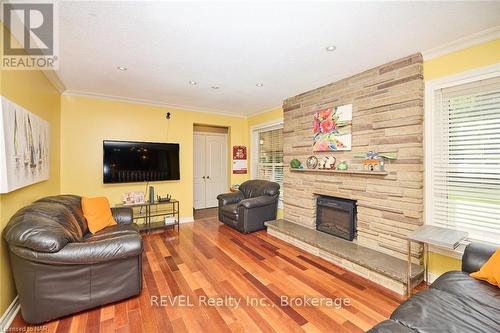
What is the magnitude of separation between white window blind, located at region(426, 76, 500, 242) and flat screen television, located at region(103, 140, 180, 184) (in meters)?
4.47

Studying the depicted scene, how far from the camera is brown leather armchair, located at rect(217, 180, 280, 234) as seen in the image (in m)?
4.23

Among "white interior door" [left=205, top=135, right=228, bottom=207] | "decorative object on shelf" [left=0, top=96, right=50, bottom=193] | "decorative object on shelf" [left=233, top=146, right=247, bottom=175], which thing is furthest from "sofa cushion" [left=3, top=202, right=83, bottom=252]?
"white interior door" [left=205, top=135, right=228, bottom=207]

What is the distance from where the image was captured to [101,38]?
2.21 m

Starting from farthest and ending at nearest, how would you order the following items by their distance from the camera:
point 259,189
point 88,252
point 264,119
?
1. point 264,119
2. point 259,189
3. point 88,252

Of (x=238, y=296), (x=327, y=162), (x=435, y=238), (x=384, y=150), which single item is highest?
(x=384, y=150)

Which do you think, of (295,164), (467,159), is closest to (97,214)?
(295,164)

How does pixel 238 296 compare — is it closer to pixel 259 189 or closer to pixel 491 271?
pixel 491 271

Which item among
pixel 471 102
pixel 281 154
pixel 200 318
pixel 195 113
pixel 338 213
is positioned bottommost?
pixel 200 318

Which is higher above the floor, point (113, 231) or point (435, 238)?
point (435, 238)

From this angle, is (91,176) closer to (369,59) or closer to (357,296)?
(357,296)

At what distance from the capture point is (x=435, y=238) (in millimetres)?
2119

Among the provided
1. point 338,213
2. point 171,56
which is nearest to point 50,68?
point 171,56

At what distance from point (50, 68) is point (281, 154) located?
4120mm

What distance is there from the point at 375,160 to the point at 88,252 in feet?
11.1
